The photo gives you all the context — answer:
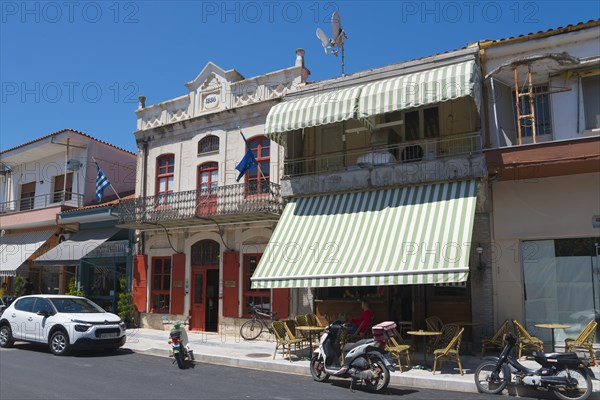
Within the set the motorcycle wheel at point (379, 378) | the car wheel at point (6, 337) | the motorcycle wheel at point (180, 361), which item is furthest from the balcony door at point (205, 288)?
the motorcycle wheel at point (379, 378)

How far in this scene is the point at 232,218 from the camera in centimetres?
1656

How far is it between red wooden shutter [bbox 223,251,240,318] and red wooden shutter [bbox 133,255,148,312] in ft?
13.1

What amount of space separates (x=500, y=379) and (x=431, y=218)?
429 centimetres

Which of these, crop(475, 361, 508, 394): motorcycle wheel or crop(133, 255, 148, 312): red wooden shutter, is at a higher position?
crop(133, 255, 148, 312): red wooden shutter

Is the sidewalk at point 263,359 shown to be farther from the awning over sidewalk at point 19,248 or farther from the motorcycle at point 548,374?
the awning over sidewalk at point 19,248

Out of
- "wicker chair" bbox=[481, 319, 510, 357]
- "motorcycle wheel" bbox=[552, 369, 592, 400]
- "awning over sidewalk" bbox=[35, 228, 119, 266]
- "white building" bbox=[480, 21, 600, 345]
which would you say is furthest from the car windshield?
"motorcycle wheel" bbox=[552, 369, 592, 400]

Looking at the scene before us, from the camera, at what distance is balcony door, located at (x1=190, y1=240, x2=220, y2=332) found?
1792 cm

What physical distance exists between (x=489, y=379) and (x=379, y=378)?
6.28 ft

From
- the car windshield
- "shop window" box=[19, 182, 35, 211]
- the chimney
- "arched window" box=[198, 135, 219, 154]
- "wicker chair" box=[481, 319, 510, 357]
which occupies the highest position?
the chimney

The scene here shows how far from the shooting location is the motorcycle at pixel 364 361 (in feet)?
30.2

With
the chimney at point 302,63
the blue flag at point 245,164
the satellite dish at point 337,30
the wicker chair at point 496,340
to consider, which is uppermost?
the satellite dish at point 337,30

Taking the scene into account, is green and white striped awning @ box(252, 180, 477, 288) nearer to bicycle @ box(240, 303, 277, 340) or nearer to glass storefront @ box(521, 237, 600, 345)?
glass storefront @ box(521, 237, 600, 345)

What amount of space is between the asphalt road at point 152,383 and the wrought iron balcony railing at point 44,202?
11692 millimetres

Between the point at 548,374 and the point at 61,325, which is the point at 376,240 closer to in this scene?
the point at 548,374
